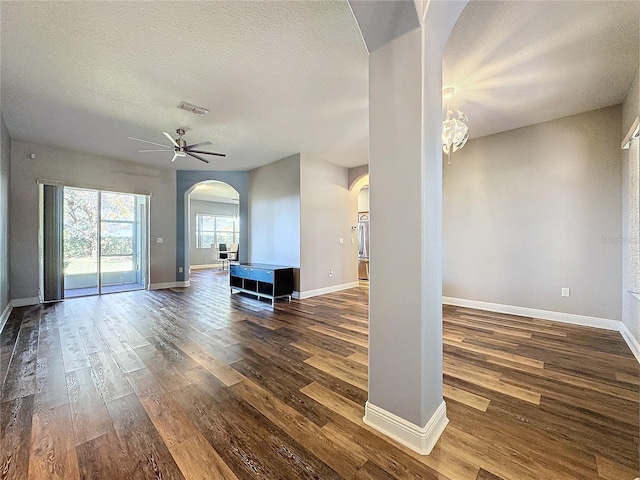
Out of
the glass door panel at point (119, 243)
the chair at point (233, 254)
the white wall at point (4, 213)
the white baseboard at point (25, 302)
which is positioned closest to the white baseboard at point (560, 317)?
the white wall at point (4, 213)

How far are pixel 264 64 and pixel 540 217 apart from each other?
4.12 meters

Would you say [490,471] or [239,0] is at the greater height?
[239,0]

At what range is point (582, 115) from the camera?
3354 millimetres

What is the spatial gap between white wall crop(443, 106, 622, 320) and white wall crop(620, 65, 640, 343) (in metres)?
0.11

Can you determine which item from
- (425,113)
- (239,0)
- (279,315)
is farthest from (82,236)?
(425,113)

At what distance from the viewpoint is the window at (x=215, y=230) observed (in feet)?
34.6

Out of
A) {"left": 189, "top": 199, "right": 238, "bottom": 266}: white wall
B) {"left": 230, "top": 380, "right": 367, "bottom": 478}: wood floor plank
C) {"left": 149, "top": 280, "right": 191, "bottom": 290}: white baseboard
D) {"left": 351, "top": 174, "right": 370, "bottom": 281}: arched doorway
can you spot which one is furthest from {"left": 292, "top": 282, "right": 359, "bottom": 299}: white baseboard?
{"left": 189, "top": 199, "right": 238, "bottom": 266}: white wall

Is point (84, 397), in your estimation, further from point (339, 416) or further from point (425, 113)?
point (425, 113)

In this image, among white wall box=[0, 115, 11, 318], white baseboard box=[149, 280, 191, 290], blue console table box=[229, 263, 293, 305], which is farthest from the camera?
white baseboard box=[149, 280, 191, 290]

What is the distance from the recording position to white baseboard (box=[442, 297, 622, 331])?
3.22 metres

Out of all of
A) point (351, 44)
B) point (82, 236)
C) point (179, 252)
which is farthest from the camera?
point (179, 252)

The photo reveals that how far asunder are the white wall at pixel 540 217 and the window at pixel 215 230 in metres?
9.11

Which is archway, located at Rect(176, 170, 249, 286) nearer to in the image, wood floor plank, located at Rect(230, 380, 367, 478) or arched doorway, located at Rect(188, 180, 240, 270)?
arched doorway, located at Rect(188, 180, 240, 270)

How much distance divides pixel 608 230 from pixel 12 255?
8.89m
